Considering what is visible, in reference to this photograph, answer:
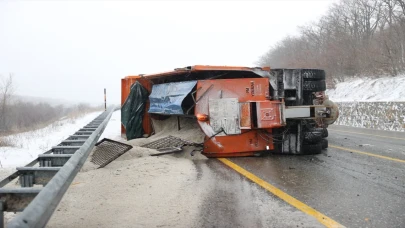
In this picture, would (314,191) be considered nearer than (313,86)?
Yes

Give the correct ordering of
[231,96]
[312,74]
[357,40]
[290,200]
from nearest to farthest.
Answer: [290,200], [231,96], [312,74], [357,40]

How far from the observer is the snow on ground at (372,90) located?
1947 centimetres

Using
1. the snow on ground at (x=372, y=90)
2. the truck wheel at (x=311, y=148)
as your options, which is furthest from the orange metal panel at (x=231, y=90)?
the snow on ground at (x=372, y=90)

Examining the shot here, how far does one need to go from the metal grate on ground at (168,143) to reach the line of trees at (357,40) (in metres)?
19.8

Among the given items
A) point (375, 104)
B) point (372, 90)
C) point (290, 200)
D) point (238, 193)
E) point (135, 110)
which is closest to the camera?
point (290, 200)

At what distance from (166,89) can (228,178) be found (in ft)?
11.3

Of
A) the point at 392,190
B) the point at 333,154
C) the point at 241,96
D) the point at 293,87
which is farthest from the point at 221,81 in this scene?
the point at 392,190

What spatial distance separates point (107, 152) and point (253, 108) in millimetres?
2859

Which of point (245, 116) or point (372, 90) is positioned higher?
point (372, 90)

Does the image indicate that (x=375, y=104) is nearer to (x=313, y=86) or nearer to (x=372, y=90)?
(x=372, y=90)

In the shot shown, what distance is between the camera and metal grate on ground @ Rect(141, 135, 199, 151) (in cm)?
723

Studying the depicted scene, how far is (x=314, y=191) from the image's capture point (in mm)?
4492

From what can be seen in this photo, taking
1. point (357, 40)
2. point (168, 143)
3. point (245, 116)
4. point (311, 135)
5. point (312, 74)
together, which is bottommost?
point (168, 143)

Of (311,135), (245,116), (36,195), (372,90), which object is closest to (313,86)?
(311,135)
